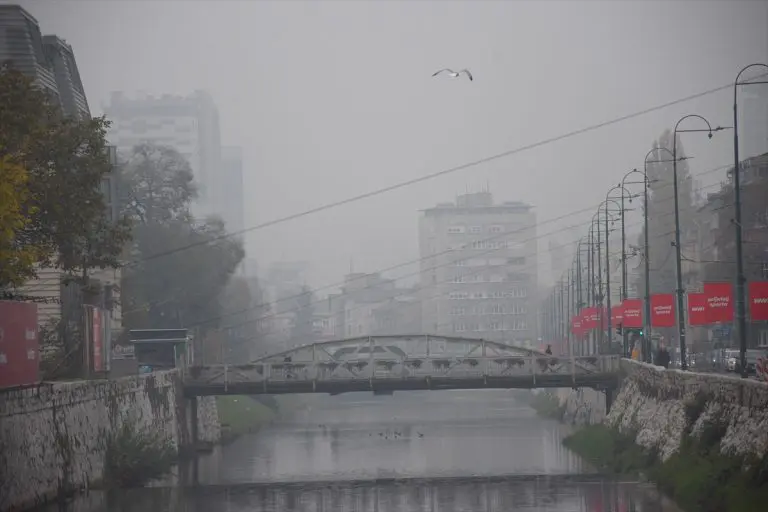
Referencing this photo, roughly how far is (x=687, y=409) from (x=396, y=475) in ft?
58.5

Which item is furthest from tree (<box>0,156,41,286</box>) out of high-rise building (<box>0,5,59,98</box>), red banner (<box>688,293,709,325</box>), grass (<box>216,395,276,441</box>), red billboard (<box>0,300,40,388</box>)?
grass (<box>216,395,276,441</box>)

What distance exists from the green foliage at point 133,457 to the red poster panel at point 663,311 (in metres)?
25.3

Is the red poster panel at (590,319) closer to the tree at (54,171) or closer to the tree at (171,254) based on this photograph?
the tree at (171,254)

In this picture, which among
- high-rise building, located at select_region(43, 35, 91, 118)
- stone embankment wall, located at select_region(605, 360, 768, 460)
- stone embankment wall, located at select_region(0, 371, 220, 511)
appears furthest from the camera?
high-rise building, located at select_region(43, 35, 91, 118)

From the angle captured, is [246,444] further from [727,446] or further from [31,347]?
[727,446]

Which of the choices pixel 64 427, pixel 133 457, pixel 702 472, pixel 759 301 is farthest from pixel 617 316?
pixel 702 472

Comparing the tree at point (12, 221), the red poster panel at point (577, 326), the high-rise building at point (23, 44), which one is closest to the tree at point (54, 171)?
the tree at point (12, 221)

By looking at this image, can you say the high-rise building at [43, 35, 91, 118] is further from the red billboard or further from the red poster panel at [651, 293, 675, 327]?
the red billboard

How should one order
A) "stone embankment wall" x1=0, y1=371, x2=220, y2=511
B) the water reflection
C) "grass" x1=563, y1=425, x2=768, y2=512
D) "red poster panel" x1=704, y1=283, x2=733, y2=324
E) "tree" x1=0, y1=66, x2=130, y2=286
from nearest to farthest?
Result: "grass" x1=563, y1=425, x2=768, y2=512, "stone embankment wall" x1=0, y1=371, x2=220, y2=511, the water reflection, "tree" x1=0, y1=66, x2=130, y2=286, "red poster panel" x1=704, y1=283, x2=733, y2=324

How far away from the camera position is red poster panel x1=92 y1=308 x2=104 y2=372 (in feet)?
194

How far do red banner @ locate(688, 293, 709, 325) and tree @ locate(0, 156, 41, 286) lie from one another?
3135 centimetres

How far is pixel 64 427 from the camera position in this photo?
165 ft

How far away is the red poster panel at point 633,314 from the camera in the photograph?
77.2 metres

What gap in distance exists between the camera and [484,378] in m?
73.5
